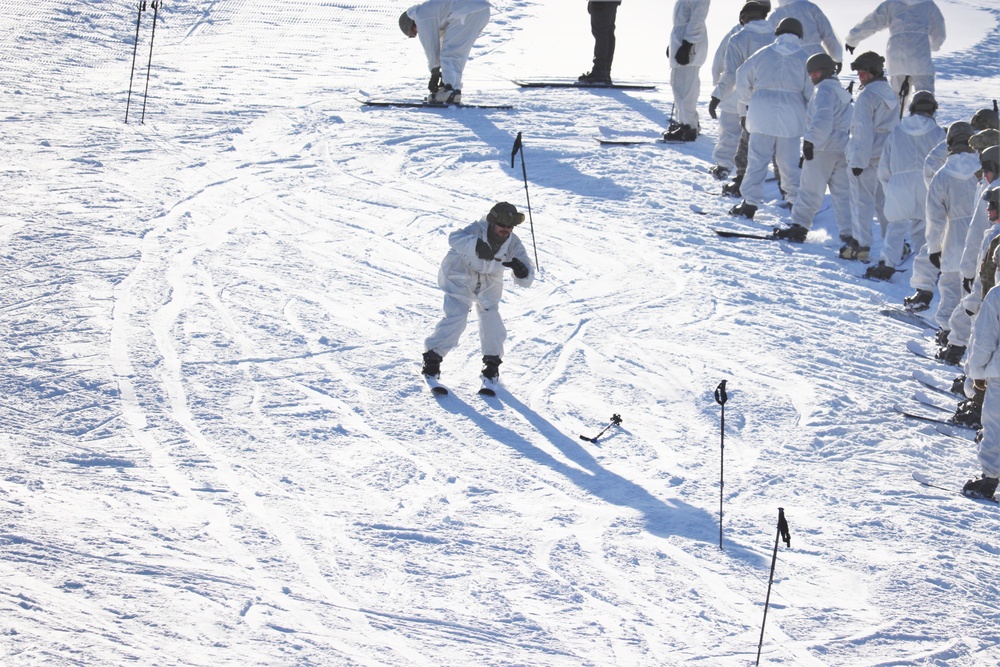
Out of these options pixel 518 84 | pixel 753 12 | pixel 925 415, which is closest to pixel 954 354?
pixel 925 415

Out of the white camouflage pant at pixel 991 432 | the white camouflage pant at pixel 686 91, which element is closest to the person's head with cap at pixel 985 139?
the white camouflage pant at pixel 991 432

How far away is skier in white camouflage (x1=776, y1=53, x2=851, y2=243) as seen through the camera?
12617 millimetres

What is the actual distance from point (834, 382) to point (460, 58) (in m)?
8.50

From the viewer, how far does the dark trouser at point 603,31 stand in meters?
17.7

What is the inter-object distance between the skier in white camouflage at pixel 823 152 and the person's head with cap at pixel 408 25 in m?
5.91

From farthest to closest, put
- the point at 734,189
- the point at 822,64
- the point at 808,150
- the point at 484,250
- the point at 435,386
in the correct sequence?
the point at 734,189 → the point at 808,150 → the point at 822,64 → the point at 435,386 → the point at 484,250

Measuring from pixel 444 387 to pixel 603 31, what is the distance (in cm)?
975

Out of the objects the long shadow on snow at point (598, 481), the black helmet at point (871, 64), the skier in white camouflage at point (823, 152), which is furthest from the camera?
the skier in white camouflage at point (823, 152)

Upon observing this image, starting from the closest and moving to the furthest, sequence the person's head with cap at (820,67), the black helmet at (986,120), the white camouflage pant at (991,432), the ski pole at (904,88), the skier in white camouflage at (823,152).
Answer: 1. the white camouflage pant at (991,432)
2. the black helmet at (986,120)
3. the person's head with cap at (820,67)
4. the skier in white camouflage at (823,152)
5. the ski pole at (904,88)

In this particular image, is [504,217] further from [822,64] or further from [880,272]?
[880,272]

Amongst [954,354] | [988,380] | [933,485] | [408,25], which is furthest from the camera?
[408,25]

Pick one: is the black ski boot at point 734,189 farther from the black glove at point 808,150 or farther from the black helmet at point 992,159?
the black helmet at point 992,159

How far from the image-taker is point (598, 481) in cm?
841

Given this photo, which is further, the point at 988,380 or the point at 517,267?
the point at 517,267
